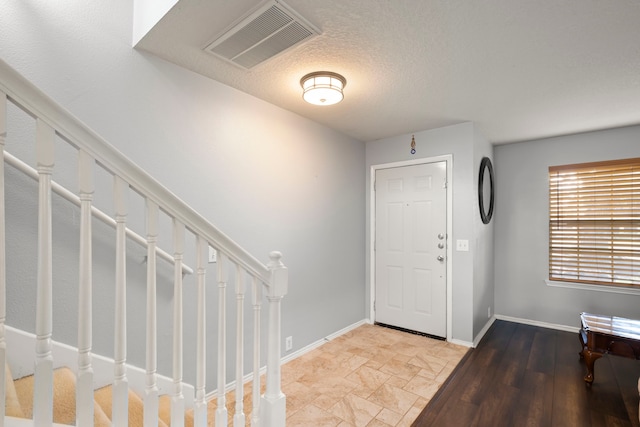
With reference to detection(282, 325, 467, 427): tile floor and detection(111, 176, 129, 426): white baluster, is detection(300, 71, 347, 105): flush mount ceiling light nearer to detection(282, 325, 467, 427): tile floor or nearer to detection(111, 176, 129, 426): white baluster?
detection(111, 176, 129, 426): white baluster

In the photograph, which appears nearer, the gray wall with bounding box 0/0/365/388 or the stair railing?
the stair railing

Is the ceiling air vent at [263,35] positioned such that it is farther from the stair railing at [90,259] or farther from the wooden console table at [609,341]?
the wooden console table at [609,341]

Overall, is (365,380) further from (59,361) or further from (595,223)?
(595,223)

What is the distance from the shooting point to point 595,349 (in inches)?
94.7

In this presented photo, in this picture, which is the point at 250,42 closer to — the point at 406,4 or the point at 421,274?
the point at 406,4

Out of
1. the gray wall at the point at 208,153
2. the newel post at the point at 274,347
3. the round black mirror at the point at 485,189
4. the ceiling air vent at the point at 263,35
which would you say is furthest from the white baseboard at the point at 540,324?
the ceiling air vent at the point at 263,35

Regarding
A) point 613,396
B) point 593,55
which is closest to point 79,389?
point 593,55

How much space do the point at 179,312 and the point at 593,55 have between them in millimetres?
2751

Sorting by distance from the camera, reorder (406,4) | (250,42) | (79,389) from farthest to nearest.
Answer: (250,42)
(406,4)
(79,389)

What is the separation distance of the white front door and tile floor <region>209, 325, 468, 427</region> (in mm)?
305

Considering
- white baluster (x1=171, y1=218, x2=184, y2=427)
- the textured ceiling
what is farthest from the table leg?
white baluster (x1=171, y1=218, x2=184, y2=427)

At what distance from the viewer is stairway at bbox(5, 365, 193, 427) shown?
3.86 ft

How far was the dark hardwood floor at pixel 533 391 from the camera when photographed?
2.01 meters

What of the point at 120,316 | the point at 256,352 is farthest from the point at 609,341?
the point at 120,316
